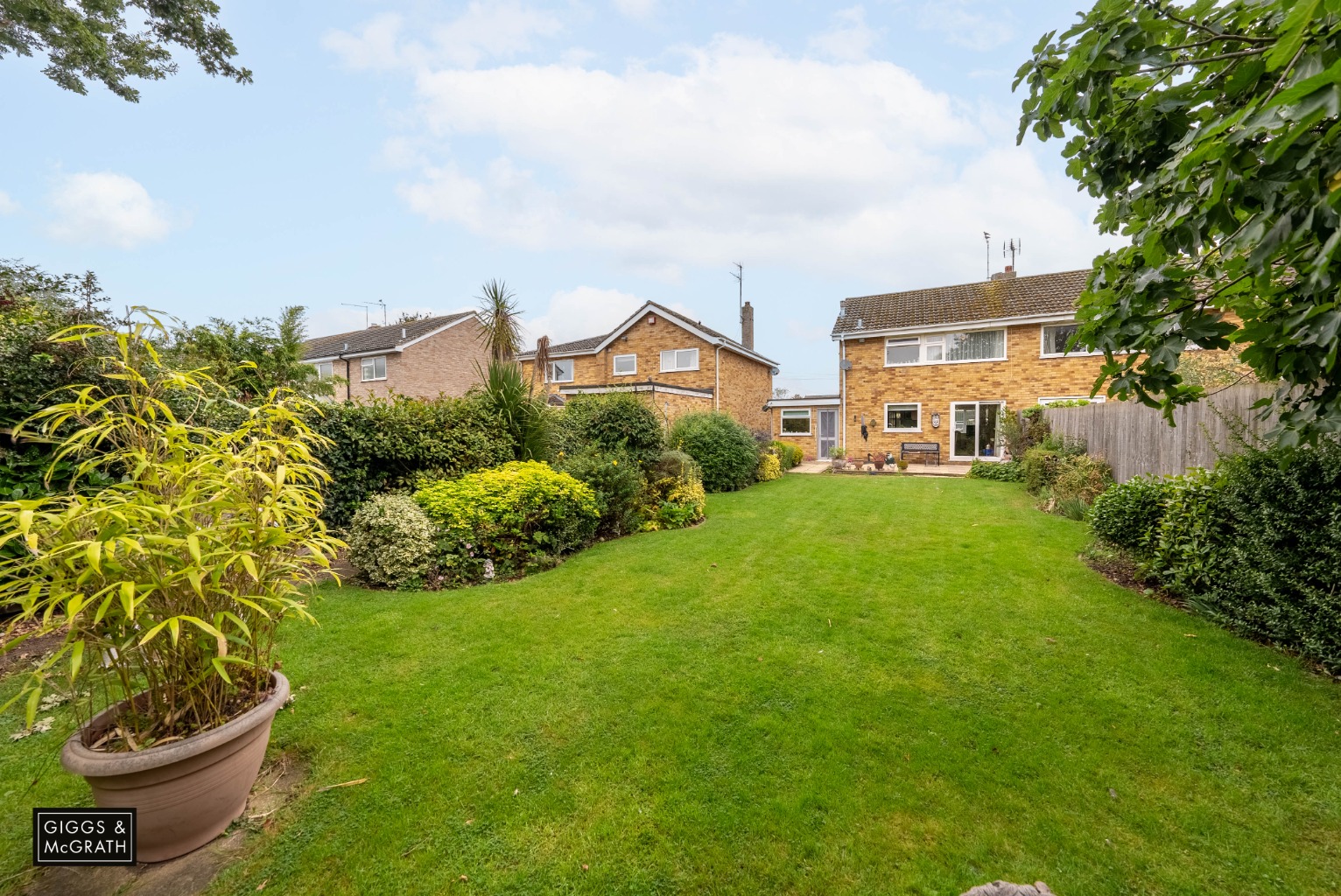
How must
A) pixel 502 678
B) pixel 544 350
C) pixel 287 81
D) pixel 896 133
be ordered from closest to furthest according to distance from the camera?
1. pixel 502 678
2. pixel 287 81
3. pixel 896 133
4. pixel 544 350

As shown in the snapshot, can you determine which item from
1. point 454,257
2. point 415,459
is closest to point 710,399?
point 454,257

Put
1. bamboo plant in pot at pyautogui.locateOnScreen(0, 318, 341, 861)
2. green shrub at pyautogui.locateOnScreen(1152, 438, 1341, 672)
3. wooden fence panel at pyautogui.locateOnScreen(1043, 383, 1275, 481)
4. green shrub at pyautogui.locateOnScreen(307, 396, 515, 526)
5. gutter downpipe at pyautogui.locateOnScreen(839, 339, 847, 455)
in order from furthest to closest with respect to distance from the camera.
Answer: gutter downpipe at pyautogui.locateOnScreen(839, 339, 847, 455) → green shrub at pyautogui.locateOnScreen(307, 396, 515, 526) → wooden fence panel at pyautogui.locateOnScreen(1043, 383, 1275, 481) → green shrub at pyautogui.locateOnScreen(1152, 438, 1341, 672) → bamboo plant in pot at pyautogui.locateOnScreen(0, 318, 341, 861)

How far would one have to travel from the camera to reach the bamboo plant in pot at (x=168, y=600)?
1884 mm

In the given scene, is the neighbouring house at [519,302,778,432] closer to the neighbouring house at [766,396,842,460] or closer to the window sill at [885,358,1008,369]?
the neighbouring house at [766,396,842,460]

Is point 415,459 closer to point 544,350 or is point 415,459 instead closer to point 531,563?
point 531,563

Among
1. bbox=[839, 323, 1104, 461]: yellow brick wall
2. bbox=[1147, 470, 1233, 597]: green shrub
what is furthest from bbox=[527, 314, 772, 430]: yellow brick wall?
bbox=[1147, 470, 1233, 597]: green shrub

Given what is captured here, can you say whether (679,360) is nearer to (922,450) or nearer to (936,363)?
(936,363)

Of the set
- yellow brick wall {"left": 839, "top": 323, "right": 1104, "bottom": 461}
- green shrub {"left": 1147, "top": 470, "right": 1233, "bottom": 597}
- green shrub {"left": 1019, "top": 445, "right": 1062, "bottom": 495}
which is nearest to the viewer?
green shrub {"left": 1147, "top": 470, "right": 1233, "bottom": 597}

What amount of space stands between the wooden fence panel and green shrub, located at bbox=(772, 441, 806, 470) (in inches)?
301

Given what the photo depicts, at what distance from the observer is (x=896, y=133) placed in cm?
984

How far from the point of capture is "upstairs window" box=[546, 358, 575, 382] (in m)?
24.8

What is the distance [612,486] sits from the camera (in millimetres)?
8016

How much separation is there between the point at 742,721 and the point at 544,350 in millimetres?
15517

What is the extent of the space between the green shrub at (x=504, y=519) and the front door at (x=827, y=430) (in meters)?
19.6
